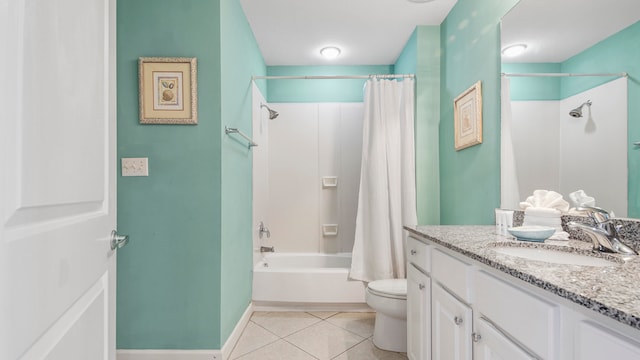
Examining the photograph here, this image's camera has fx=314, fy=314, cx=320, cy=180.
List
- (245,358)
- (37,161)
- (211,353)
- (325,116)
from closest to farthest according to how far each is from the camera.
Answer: (37,161)
(211,353)
(245,358)
(325,116)

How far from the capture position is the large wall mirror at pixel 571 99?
1.14 meters

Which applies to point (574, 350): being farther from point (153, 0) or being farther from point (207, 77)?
point (153, 0)

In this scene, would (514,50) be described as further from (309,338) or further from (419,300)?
(309,338)

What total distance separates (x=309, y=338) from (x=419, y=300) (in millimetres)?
1045

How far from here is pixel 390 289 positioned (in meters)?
2.13

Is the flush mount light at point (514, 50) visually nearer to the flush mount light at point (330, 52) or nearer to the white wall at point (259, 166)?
the flush mount light at point (330, 52)

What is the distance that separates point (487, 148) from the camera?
1.94m

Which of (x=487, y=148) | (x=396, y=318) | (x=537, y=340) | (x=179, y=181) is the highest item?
(x=487, y=148)

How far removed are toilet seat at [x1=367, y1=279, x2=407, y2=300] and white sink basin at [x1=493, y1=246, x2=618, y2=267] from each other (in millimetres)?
914

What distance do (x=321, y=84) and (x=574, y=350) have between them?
329 centimetres

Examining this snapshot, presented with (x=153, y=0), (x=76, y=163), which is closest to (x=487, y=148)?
(x=76, y=163)

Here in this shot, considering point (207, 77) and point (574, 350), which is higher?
point (207, 77)

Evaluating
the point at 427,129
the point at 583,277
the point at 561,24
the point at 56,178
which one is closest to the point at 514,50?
the point at 561,24

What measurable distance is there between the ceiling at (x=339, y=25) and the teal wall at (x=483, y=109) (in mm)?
305
